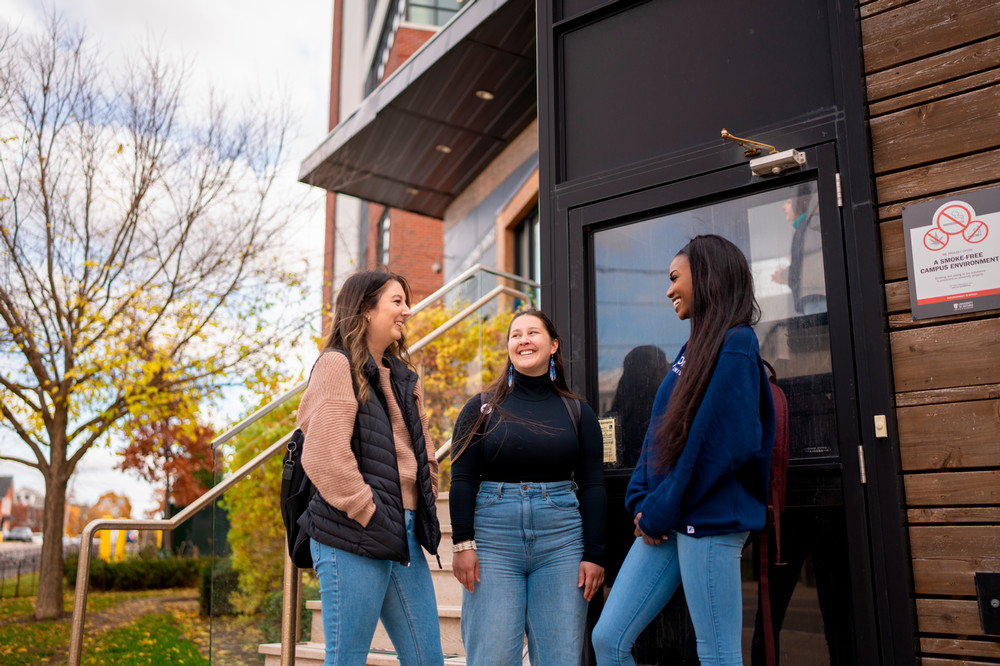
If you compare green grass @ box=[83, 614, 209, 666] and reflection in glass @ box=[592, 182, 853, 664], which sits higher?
reflection in glass @ box=[592, 182, 853, 664]

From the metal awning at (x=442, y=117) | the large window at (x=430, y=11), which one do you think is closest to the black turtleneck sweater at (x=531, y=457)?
the metal awning at (x=442, y=117)

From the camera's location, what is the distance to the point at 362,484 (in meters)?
2.66

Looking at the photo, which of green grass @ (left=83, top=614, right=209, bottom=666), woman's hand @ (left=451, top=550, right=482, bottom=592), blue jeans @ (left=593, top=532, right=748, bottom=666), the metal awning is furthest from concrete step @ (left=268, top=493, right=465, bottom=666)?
the metal awning

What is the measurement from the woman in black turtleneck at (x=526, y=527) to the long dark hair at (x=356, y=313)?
1.78ft

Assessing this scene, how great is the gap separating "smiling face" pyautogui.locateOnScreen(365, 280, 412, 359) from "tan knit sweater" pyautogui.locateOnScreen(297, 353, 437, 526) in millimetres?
221

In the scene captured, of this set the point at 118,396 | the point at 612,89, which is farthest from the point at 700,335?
the point at 118,396

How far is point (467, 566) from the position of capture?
9.95 feet

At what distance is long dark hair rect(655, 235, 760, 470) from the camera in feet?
8.55

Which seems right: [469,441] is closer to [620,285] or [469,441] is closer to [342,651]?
[342,651]

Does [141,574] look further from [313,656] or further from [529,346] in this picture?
[529,346]

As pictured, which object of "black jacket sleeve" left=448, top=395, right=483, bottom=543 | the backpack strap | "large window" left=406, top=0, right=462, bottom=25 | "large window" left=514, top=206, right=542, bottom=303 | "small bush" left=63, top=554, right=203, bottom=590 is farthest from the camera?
"large window" left=406, top=0, right=462, bottom=25

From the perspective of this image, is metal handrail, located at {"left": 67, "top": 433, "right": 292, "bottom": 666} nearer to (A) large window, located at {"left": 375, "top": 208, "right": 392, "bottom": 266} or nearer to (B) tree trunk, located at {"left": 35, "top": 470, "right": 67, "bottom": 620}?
(B) tree trunk, located at {"left": 35, "top": 470, "right": 67, "bottom": 620}

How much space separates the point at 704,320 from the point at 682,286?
185 millimetres

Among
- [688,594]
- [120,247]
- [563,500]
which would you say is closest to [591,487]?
[563,500]
